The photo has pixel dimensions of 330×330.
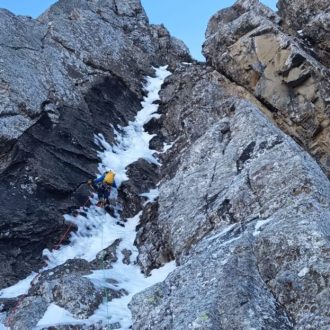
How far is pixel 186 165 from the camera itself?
2030 cm

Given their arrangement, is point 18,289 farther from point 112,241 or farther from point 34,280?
point 112,241

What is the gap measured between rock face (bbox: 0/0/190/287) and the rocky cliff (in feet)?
0.29

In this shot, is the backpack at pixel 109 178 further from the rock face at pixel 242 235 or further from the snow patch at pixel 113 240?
the rock face at pixel 242 235

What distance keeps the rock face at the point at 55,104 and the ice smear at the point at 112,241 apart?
2.34 ft

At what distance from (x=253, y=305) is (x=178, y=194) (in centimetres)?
826

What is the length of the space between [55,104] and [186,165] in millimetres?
9750

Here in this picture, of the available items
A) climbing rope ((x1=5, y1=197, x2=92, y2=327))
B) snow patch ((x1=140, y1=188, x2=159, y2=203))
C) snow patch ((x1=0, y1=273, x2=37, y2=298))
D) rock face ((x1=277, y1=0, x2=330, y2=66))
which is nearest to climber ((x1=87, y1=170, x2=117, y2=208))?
climbing rope ((x1=5, y1=197, x2=92, y2=327))

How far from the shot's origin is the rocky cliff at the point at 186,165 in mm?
12000

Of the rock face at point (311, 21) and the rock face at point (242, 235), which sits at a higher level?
the rock face at point (311, 21)

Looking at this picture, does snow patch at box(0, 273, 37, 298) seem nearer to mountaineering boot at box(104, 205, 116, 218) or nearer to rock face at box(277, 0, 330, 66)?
mountaineering boot at box(104, 205, 116, 218)

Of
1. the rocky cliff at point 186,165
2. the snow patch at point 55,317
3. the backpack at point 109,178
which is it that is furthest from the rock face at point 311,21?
the snow patch at point 55,317

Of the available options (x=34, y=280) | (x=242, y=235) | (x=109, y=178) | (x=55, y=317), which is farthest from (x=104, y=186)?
(x=242, y=235)

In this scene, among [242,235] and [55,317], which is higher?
[55,317]

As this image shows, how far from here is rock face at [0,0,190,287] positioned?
762 inches
